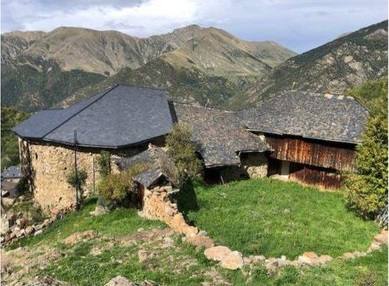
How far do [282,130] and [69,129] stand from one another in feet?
47.3

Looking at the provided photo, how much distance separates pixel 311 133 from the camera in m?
33.9

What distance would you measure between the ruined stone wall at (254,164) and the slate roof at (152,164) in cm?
698

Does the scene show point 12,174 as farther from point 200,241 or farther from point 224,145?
point 200,241

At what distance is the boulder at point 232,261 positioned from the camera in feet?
57.3

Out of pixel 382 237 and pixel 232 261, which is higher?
pixel 232 261

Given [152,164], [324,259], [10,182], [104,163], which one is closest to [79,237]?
[152,164]

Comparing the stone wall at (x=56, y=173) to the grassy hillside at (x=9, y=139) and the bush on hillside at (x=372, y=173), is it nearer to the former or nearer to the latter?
the bush on hillside at (x=372, y=173)

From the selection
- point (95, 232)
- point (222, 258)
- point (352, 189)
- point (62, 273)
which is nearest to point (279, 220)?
point (352, 189)

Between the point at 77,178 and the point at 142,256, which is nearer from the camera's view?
the point at 142,256

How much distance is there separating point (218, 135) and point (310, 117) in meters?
6.59

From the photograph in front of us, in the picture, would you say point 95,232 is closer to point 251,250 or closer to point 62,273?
point 62,273

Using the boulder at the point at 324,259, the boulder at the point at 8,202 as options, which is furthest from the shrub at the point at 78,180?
the boulder at the point at 324,259

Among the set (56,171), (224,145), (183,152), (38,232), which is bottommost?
(38,232)

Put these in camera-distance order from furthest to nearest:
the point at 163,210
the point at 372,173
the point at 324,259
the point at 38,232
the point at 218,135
A: the point at 218,135 → the point at 38,232 → the point at 372,173 → the point at 163,210 → the point at 324,259
